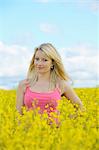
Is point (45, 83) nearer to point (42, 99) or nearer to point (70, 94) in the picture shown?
point (42, 99)

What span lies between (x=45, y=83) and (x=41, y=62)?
0.40m

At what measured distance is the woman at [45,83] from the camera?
604cm

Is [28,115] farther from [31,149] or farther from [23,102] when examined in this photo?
[23,102]

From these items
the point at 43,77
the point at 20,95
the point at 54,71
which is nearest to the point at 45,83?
the point at 43,77

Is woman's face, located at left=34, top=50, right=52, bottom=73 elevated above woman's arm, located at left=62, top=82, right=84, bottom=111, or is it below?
above

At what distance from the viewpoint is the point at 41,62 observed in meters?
5.98

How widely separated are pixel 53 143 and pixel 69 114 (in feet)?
5.27

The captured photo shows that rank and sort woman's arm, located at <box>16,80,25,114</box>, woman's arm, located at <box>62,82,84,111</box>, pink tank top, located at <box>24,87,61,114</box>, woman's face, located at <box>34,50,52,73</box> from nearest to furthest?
woman's face, located at <box>34,50,52,73</box> < pink tank top, located at <box>24,87,61,114</box> < woman's arm, located at <box>16,80,25,114</box> < woman's arm, located at <box>62,82,84,111</box>

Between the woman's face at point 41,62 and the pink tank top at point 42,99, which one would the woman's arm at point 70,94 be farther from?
the woman's face at point 41,62

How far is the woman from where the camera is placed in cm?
604

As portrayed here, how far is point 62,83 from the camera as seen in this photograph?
6.45 metres

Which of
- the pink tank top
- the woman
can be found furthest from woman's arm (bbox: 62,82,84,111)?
the pink tank top

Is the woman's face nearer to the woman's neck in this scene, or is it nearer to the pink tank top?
the woman's neck

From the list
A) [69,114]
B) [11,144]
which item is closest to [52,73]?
[69,114]
